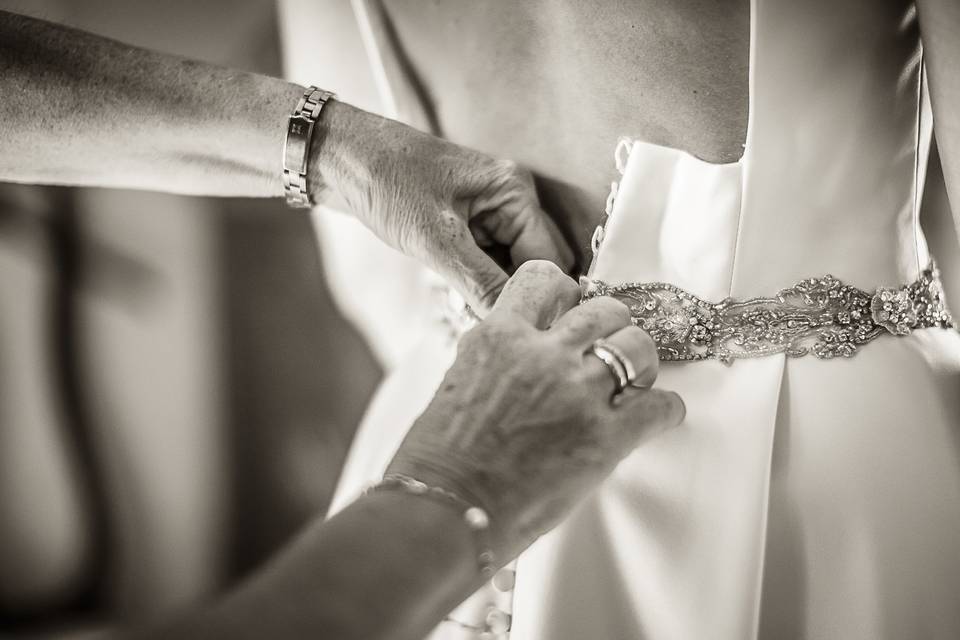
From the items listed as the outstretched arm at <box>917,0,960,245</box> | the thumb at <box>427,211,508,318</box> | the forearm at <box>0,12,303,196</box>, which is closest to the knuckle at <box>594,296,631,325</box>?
the thumb at <box>427,211,508,318</box>

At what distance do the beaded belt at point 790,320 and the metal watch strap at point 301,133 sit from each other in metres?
0.38

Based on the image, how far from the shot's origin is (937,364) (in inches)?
24.7

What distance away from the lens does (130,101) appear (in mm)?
799

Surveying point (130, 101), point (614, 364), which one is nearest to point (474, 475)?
point (614, 364)

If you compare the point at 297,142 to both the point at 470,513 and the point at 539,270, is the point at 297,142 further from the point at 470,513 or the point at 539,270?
the point at 470,513

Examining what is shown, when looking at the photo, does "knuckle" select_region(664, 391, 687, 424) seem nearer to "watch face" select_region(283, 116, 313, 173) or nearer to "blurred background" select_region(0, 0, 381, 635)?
"watch face" select_region(283, 116, 313, 173)

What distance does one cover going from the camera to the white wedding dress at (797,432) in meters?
0.59

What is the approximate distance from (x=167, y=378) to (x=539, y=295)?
1510mm

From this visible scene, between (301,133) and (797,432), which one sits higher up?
(301,133)

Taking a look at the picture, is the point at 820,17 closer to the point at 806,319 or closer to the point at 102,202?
the point at 806,319

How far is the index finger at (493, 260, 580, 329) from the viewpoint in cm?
60

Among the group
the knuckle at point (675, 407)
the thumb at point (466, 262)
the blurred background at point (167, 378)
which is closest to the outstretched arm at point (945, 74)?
the knuckle at point (675, 407)

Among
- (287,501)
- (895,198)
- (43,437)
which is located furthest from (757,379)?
(43,437)

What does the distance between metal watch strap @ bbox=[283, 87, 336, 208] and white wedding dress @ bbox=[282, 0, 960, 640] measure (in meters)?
0.33
